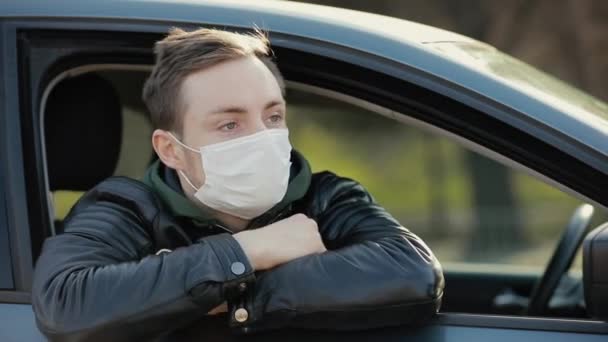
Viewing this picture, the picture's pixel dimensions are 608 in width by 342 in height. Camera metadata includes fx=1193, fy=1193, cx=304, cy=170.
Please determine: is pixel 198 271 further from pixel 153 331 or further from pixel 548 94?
pixel 548 94

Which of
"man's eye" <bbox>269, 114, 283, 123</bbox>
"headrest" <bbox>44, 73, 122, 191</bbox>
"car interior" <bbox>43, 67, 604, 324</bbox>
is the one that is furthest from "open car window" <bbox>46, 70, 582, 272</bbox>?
"man's eye" <bbox>269, 114, 283, 123</bbox>

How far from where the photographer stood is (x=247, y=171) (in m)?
2.43

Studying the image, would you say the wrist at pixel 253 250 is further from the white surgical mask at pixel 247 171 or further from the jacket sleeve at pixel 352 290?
the white surgical mask at pixel 247 171

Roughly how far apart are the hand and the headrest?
2.34ft

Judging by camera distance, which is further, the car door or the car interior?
the car interior

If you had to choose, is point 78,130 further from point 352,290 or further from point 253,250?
point 352,290

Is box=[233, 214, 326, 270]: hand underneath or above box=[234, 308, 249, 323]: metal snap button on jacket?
above

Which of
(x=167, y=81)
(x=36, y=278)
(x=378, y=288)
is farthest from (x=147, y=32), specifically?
(x=378, y=288)

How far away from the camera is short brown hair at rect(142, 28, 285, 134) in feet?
7.89

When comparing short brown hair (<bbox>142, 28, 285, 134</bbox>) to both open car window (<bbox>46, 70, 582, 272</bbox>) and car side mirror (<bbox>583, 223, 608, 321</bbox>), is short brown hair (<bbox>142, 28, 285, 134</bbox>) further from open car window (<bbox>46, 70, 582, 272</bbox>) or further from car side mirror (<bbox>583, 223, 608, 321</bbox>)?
open car window (<bbox>46, 70, 582, 272</bbox>)

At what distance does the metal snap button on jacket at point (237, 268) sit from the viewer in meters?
2.16

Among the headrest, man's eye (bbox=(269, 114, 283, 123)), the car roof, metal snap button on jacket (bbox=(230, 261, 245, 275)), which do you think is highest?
the car roof

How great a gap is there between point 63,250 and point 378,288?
602mm

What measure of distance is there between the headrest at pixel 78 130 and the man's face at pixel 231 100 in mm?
438
